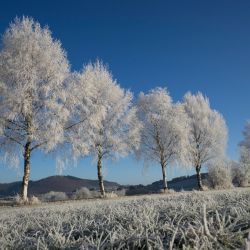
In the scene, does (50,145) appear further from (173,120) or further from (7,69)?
(173,120)

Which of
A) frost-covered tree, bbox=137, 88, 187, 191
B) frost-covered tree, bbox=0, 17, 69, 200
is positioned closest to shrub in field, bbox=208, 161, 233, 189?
frost-covered tree, bbox=137, 88, 187, 191

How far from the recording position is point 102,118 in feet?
89.2

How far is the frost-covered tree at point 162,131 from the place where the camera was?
3209 cm

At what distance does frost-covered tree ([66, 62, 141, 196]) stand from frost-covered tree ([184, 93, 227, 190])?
10.3 metres

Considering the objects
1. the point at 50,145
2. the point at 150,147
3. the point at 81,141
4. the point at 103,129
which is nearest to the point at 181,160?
the point at 150,147

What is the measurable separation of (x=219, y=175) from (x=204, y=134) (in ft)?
19.1

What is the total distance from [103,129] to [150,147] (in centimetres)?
660

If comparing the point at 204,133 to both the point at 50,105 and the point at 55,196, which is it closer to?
the point at 55,196

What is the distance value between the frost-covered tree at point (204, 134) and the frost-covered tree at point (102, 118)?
10334 millimetres

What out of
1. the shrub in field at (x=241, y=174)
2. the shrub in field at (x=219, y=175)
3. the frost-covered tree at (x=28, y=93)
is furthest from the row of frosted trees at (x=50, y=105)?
the shrub in field at (x=241, y=174)

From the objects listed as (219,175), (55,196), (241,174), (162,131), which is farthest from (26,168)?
(241,174)

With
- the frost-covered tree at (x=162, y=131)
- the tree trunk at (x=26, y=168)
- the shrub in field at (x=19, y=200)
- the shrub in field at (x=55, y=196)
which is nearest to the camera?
the shrub in field at (x=19, y=200)

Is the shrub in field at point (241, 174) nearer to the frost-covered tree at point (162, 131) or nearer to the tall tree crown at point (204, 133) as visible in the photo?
the tall tree crown at point (204, 133)

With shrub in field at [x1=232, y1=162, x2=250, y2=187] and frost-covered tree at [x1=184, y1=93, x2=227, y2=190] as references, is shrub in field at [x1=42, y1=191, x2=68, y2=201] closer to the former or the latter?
frost-covered tree at [x1=184, y1=93, x2=227, y2=190]
